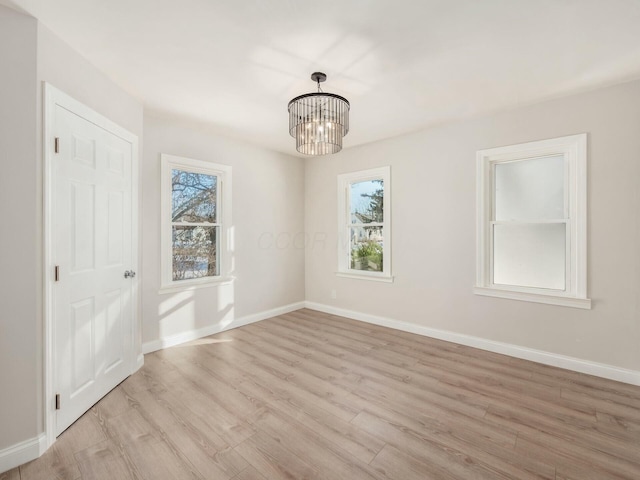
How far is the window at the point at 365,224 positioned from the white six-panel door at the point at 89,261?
9.58ft

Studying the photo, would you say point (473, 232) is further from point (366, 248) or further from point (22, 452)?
point (22, 452)

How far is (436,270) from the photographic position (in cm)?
377

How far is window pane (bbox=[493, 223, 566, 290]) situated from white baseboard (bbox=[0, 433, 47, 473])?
13.5ft

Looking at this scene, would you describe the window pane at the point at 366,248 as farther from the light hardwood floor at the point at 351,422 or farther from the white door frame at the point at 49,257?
the white door frame at the point at 49,257

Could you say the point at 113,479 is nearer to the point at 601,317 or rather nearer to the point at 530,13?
the point at 530,13

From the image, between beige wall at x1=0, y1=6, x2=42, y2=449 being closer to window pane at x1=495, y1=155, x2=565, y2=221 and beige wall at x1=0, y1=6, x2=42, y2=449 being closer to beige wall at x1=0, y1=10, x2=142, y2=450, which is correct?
beige wall at x1=0, y1=10, x2=142, y2=450

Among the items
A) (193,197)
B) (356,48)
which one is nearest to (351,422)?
(356,48)

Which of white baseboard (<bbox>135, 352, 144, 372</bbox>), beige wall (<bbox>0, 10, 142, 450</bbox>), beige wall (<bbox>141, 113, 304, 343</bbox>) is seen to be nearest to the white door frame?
beige wall (<bbox>0, 10, 142, 450</bbox>)

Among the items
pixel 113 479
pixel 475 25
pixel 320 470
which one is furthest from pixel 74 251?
pixel 475 25

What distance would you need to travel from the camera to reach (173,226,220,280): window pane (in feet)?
12.0

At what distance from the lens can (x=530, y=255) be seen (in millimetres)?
3229

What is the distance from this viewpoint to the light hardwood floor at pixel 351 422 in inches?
67.0

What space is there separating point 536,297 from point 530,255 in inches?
17.9

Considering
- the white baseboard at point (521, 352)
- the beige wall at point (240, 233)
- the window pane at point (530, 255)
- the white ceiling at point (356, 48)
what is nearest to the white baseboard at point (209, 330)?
the beige wall at point (240, 233)
